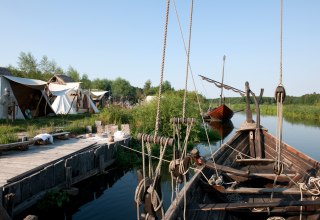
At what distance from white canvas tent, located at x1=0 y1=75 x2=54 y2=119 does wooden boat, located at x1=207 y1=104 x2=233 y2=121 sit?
2289 centimetres

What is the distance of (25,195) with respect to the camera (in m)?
7.19

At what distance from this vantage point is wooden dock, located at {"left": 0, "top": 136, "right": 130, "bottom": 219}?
270 inches

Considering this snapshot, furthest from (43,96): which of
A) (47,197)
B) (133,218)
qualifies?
(133,218)

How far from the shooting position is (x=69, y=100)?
2595 centimetres

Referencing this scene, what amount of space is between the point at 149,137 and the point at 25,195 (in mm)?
5699

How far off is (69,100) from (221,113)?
21.1 m

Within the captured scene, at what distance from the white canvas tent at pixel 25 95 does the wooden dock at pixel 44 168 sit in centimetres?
795

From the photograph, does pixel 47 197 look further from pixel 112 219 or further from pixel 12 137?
pixel 12 137

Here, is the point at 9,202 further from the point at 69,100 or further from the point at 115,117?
the point at 69,100

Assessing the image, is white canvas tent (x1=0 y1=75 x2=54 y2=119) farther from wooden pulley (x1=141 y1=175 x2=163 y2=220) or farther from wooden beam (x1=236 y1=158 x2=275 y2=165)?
wooden pulley (x1=141 y1=175 x2=163 y2=220)

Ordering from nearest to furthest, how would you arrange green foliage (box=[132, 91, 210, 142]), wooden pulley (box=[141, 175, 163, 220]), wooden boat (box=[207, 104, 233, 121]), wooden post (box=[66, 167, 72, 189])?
wooden pulley (box=[141, 175, 163, 220]), wooden post (box=[66, 167, 72, 189]), green foliage (box=[132, 91, 210, 142]), wooden boat (box=[207, 104, 233, 121])

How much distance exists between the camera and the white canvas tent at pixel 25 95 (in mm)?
18391

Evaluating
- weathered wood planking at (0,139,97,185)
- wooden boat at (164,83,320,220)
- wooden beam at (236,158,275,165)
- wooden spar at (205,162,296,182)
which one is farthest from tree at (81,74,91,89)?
wooden spar at (205,162,296,182)

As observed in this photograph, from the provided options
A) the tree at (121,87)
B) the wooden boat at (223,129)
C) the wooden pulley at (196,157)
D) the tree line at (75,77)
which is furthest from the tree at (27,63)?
the wooden pulley at (196,157)
